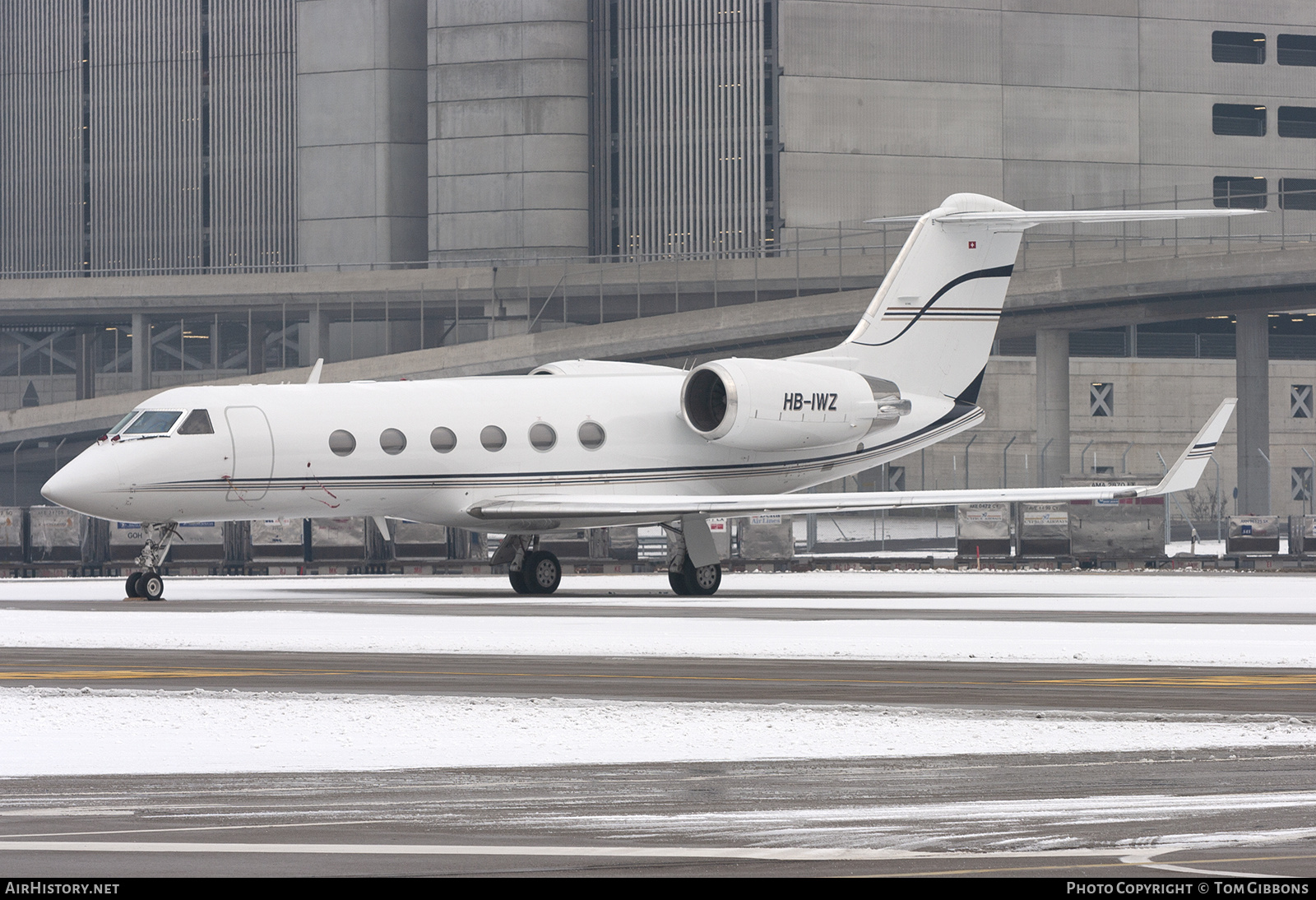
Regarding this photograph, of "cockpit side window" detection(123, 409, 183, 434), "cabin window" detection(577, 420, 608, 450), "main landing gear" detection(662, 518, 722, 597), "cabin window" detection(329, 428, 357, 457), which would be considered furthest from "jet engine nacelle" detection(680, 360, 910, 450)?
"cockpit side window" detection(123, 409, 183, 434)

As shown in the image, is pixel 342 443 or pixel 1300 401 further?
pixel 1300 401

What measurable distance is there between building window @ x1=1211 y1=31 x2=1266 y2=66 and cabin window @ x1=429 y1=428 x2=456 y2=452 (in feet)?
200

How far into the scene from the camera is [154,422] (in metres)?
26.3

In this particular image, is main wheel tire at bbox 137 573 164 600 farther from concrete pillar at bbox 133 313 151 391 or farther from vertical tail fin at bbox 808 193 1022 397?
concrete pillar at bbox 133 313 151 391

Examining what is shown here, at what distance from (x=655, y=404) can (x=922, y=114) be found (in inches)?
1884

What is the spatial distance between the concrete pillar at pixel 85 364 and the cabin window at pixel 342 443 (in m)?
57.3

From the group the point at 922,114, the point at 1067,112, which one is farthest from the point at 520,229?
the point at 1067,112

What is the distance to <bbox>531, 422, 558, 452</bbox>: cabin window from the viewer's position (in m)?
28.2

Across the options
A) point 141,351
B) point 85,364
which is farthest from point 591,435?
point 85,364

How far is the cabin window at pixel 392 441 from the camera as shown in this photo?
26.9 meters

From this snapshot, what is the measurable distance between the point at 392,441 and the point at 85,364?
57865mm

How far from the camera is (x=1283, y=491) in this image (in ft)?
246

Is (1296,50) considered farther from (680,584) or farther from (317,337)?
(680,584)

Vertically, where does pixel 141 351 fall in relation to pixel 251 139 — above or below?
below
